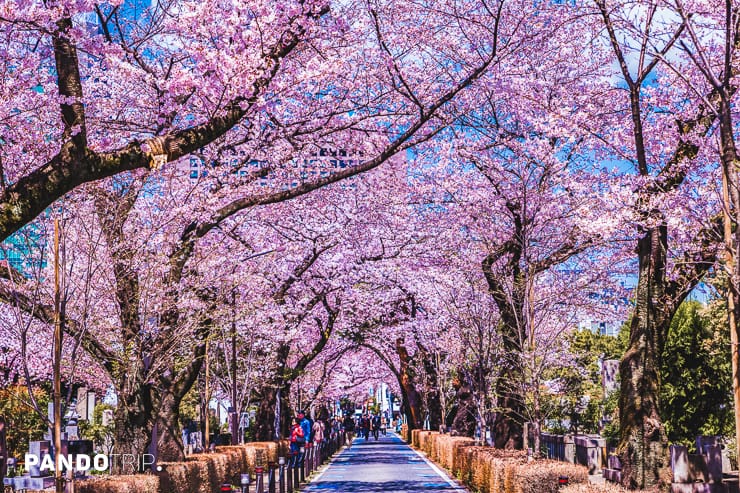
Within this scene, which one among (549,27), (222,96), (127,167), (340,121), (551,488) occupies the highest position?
(549,27)

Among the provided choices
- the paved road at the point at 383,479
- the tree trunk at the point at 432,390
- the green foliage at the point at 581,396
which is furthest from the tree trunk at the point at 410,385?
the paved road at the point at 383,479

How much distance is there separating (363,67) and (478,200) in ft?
21.6

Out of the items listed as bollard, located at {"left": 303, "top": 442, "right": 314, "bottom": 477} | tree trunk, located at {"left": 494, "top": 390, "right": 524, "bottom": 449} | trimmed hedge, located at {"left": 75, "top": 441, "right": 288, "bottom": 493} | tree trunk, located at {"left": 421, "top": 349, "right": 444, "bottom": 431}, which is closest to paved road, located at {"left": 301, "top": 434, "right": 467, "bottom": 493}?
bollard, located at {"left": 303, "top": 442, "right": 314, "bottom": 477}

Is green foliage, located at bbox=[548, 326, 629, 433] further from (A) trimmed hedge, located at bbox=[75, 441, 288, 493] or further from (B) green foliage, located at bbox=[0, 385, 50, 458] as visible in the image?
(B) green foliage, located at bbox=[0, 385, 50, 458]

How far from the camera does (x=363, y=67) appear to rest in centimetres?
1689

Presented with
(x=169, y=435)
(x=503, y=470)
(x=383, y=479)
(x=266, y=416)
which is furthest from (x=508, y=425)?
(x=266, y=416)

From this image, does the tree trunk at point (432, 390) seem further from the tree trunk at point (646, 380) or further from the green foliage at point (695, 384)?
the tree trunk at point (646, 380)

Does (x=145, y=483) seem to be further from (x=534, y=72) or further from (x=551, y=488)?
(x=534, y=72)

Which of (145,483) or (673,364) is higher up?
(673,364)

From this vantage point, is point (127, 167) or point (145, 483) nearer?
point (127, 167)

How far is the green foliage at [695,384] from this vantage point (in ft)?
81.5

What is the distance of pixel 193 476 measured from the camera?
56.6 feet

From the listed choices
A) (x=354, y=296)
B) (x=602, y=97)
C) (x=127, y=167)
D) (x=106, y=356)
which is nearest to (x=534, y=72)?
(x=602, y=97)

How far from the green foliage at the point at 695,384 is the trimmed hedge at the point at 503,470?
5.66 m
